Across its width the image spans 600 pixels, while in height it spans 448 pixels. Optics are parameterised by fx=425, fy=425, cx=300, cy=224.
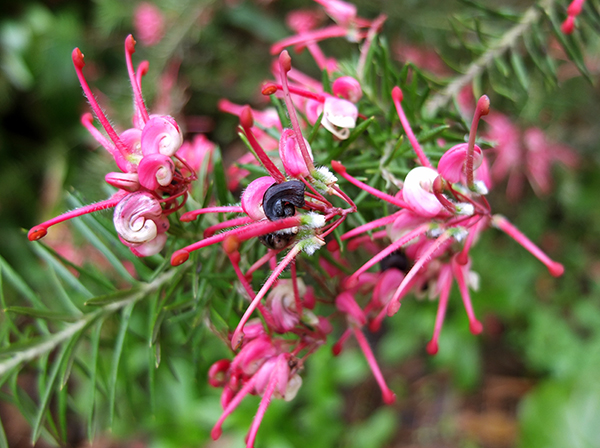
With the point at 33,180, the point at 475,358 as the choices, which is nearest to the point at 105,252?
the point at 33,180

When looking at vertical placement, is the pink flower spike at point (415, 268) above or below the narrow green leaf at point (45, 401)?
above

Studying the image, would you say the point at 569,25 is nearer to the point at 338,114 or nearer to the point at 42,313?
the point at 338,114

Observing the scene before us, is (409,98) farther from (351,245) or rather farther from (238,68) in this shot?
(238,68)

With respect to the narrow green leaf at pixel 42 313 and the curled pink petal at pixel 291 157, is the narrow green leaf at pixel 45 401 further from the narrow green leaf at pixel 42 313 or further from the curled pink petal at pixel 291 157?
the curled pink petal at pixel 291 157

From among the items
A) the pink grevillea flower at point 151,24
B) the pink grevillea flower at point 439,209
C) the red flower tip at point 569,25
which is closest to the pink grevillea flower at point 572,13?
the red flower tip at point 569,25

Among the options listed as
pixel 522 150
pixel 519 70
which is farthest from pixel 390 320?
pixel 519 70
